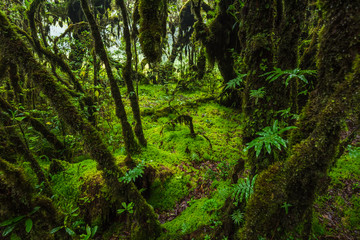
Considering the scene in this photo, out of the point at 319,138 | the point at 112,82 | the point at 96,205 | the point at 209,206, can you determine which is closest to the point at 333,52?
the point at 319,138

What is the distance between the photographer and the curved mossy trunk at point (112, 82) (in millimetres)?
2789

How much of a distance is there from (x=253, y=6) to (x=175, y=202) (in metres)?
4.03

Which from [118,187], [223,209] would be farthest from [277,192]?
[118,187]

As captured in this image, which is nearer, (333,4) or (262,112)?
(333,4)

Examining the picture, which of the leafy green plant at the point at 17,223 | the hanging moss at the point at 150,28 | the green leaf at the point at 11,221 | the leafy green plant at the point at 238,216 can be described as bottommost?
the leafy green plant at the point at 238,216

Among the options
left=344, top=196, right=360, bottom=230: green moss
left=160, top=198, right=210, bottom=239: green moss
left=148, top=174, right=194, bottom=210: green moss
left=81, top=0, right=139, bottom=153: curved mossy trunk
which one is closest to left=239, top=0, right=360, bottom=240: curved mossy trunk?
left=160, top=198, right=210, bottom=239: green moss

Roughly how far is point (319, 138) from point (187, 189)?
344 centimetres

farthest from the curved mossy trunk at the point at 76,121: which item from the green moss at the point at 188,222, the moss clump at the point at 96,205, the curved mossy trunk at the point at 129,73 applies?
the curved mossy trunk at the point at 129,73

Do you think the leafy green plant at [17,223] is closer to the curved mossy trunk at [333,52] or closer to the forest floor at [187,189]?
the forest floor at [187,189]

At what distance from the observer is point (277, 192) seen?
150 cm

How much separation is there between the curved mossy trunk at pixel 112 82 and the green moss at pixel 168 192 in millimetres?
1284

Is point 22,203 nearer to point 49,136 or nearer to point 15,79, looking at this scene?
point 49,136

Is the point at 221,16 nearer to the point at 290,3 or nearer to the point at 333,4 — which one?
the point at 290,3

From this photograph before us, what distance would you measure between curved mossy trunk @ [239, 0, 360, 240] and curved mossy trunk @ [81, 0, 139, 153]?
3258 millimetres
